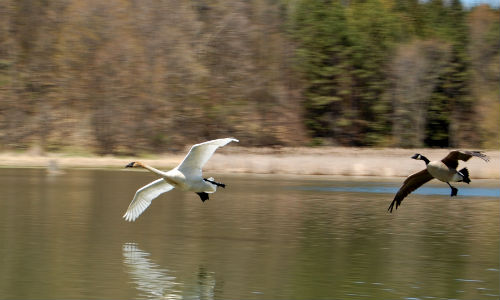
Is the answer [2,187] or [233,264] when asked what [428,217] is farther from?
[2,187]

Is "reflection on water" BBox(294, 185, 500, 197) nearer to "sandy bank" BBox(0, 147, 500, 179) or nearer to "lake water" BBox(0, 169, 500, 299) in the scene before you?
"lake water" BBox(0, 169, 500, 299)

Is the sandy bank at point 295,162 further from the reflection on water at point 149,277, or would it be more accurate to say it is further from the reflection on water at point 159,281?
the reflection on water at point 159,281

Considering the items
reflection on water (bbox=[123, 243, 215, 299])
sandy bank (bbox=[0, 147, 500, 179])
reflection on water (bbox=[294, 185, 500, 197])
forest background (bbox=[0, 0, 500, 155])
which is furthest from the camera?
forest background (bbox=[0, 0, 500, 155])

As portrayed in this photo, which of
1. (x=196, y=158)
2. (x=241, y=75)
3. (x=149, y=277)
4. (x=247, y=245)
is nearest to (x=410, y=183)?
(x=196, y=158)

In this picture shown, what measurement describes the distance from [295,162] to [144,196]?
1194 inches

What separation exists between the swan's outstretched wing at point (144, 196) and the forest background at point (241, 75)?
36412 mm

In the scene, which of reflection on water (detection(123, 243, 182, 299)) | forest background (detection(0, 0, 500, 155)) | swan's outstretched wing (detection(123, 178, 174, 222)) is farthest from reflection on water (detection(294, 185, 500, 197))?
swan's outstretched wing (detection(123, 178, 174, 222))

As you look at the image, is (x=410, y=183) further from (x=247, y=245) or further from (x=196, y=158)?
(x=247, y=245)

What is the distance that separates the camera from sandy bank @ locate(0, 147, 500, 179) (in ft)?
153

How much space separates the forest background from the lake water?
829 inches

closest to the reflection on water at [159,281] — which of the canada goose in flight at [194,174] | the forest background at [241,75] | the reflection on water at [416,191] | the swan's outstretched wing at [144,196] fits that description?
the swan's outstretched wing at [144,196]

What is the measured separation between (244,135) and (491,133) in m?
16.1

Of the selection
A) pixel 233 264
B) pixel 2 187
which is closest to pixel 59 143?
pixel 2 187

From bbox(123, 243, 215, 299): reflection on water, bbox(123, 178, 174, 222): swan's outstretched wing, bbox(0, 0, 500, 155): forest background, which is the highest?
bbox(0, 0, 500, 155): forest background
